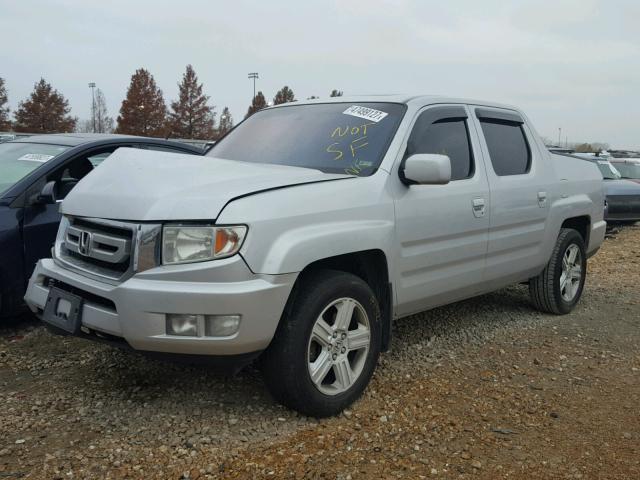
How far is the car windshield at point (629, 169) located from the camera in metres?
15.5

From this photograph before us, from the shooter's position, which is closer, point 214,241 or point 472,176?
point 214,241

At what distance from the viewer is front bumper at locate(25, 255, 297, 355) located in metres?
2.81

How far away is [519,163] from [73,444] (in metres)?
3.75

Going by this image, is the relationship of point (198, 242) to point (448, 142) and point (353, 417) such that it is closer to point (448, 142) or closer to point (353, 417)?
point (353, 417)

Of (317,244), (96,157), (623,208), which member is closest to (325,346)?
(317,244)

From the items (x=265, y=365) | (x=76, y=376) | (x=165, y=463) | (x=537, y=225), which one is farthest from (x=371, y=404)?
(x=537, y=225)

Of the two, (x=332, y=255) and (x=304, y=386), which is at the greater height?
(x=332, y=255)

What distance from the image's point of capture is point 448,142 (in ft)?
14.0

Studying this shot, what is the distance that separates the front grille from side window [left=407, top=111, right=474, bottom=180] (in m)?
1.81

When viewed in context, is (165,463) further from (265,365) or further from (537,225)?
(537,225)

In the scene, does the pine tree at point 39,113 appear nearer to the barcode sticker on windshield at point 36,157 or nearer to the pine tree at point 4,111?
the pine tree at point 4,111

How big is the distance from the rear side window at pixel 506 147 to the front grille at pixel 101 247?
277 centimetres

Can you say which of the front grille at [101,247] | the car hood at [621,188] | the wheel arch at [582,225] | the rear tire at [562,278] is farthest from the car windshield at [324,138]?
the car hood at [621,188]

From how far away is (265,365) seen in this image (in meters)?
3.11
